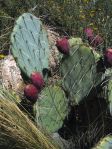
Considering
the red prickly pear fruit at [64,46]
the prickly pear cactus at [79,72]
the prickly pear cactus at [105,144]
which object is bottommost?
the prickly pear cactus at [105,144]

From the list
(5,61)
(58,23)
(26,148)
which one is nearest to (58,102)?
(26,148)

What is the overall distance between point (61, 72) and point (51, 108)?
29cm

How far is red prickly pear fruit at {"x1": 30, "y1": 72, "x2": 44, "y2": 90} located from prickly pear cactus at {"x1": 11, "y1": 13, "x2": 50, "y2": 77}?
127 mm

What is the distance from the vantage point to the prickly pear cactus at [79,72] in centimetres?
346

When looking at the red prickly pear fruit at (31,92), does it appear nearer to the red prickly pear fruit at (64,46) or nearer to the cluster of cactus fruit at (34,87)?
the cluster of cactus fruit at (34,87)

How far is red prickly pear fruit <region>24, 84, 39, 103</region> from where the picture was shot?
335 centimetres

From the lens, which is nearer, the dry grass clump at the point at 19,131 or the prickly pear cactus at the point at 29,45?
the dry grass clump at the point at 19,131

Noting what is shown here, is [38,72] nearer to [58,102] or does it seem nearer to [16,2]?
[58,102]

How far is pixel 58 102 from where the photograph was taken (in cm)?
351

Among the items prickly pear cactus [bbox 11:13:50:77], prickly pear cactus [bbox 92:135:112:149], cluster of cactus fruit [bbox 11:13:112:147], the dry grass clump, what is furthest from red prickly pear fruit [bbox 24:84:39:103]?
prickly pear cactus [bbox 92:135:112:149]

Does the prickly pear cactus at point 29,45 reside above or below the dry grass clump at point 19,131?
above

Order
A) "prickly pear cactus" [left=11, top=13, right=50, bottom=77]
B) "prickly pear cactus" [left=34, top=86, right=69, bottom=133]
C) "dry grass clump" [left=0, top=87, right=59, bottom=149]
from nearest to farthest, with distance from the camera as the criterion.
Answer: "dry grass clump" [left=0, top=87, right=59, bottom=149]
"prickly pear cactus" [left=34, top=86, right=69, bottom=133]
"prickly pear cactus" [left=11, top=13, right=50, bottom=77]

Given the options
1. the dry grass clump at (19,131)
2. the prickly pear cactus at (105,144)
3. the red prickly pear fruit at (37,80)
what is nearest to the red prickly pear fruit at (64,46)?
the red prickly pear fruit at (37,80)

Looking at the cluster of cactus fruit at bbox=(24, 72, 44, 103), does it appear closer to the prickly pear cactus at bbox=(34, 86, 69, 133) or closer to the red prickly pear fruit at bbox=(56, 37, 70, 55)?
the prickly pear cactus at bbox=(34, 86, 69, 133)
